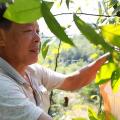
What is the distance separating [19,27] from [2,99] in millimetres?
228

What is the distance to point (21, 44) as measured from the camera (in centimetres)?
114

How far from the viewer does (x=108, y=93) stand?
1082mm

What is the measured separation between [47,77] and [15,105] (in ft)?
1.77

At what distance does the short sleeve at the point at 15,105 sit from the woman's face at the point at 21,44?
0.13 metres

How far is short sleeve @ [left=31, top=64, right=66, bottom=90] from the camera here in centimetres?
160

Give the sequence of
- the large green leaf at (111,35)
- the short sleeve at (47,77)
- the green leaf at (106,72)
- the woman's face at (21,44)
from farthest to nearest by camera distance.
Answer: the short sleeve at (47,77)
the woman's face at (21,44)
the green leaf at (106,72)
the large green leaf at (111,35)

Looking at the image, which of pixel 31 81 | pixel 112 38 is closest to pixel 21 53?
pixel 31 81

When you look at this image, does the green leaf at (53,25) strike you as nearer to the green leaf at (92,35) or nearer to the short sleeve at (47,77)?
the green leaf at (92,35)

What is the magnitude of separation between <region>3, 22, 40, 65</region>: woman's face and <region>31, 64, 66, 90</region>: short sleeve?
274 millimetres

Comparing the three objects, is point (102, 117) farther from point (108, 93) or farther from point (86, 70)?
point (86, 70)

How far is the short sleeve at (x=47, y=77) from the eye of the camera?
1598 millimetres

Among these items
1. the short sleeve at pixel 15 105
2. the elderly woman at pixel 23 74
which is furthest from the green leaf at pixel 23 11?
the short sleeve at pixel 15 105

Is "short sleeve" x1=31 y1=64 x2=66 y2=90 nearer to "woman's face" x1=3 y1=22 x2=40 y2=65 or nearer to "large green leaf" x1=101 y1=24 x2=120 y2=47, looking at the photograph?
"woman's face" x1=3 y1=22 x2=40 y2=65

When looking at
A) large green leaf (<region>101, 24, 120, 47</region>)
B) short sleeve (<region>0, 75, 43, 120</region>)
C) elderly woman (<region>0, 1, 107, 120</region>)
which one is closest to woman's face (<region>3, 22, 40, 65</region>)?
elderly woman (<region>0, 1, 107, 120</region>)
